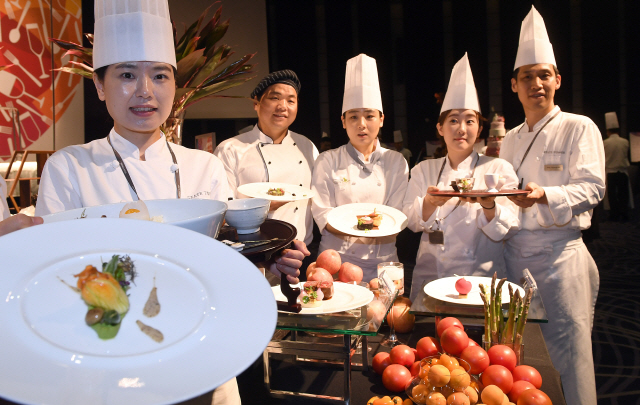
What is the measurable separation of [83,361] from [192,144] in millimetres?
5290

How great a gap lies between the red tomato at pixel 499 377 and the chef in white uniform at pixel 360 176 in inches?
56.2

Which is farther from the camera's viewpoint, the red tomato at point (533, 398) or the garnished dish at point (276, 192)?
the garnished dish at point (276, 192)

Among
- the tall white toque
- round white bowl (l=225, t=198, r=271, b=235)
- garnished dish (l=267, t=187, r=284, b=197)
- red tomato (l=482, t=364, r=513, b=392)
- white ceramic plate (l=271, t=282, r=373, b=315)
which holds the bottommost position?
red tomato (l=482, t=364, r=513, b=392)

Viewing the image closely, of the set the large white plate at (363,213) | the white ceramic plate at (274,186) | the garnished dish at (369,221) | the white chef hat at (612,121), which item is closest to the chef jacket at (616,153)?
the white chef hat at (612,121)

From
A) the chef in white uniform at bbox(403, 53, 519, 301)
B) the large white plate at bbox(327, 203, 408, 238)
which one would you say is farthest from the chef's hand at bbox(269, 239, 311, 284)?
the chef in white uniform at bbox(403, 53, 519, 301)

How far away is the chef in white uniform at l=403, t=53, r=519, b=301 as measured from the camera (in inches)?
96.3

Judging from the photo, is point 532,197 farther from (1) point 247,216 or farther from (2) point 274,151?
(1) point 247,216

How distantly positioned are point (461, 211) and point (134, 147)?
179 centimetres

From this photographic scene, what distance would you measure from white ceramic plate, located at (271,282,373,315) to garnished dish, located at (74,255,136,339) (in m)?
0.69

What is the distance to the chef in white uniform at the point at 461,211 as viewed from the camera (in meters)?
2.45

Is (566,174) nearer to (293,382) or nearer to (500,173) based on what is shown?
(500,173)

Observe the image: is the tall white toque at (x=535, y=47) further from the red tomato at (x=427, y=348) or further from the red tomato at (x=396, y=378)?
the red tomato at (x=396, y=378)

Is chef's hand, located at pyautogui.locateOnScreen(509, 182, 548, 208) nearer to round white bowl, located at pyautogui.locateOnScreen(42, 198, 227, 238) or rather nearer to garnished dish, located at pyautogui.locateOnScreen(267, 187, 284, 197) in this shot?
garnished dish, located at pyautogui.locateOnScreen(267, 187, 284, 197)

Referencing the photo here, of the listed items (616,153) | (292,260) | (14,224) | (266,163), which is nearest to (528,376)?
(292,260)
